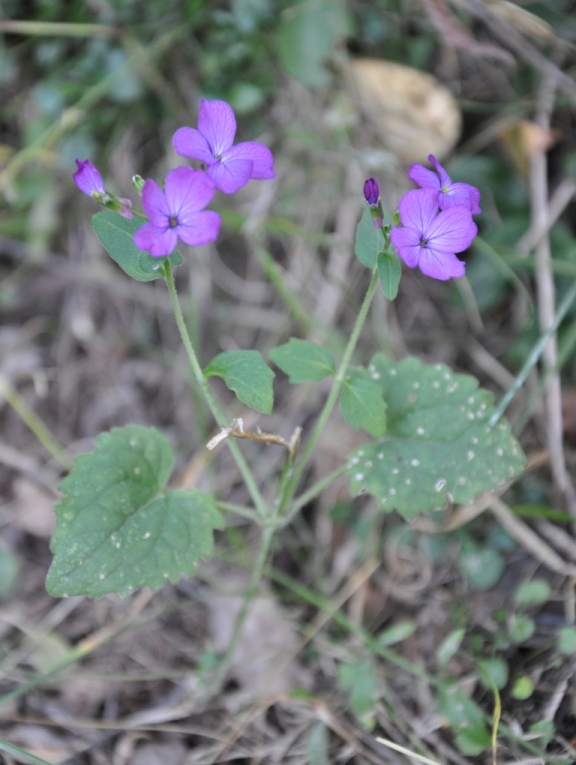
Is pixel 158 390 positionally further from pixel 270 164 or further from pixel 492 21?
pixel 492 21

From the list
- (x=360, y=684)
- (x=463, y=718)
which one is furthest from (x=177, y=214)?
(x=463, y=718)

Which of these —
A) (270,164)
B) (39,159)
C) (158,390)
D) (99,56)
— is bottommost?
(158,390)

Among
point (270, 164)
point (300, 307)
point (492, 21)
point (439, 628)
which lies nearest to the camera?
point (270, 164)

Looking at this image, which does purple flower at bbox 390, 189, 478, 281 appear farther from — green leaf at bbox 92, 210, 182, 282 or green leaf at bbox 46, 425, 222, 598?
green leaf at bbox 46, 425, 222, 598

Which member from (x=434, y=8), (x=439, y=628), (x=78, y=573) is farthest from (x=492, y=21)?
(x=78, y=573)

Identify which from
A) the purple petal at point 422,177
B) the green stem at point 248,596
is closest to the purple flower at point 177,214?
the purple petal at point 422,177

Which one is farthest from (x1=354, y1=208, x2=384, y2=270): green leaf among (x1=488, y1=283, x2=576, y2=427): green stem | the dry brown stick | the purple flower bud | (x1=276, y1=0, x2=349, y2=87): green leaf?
(x1=276, y1=0, x2=349, y2=87): green leaf
